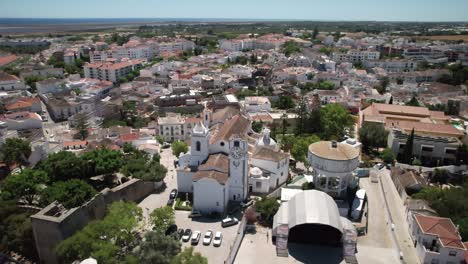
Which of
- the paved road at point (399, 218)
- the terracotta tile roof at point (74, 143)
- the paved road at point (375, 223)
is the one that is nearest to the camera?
the paved road at point (399, 218)

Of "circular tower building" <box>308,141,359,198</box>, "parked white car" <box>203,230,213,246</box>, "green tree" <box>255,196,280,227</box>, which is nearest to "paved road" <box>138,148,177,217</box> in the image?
"parked white car" <box>203,230,213,246</box>

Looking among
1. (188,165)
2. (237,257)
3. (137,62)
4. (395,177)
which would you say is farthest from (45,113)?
(395,177)

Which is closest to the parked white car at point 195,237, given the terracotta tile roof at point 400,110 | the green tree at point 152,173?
the green tree at point 152,173

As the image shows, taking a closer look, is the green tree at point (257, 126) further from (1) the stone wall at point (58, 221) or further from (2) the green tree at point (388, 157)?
(1) the stone wall at point (58, 221)

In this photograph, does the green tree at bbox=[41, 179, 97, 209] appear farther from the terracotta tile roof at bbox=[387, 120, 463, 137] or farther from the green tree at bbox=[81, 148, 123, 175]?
the terracotta tile roof at bbox=[387, 120, 463, 137]

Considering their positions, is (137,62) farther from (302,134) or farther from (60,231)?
(60,231)

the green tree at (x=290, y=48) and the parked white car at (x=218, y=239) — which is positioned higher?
the green tree at (x=290, y=48)

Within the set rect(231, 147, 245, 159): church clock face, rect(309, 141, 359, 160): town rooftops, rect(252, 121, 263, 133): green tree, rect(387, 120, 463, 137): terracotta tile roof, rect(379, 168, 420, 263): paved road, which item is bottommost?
rect(379, 168, 420, 263): paved road

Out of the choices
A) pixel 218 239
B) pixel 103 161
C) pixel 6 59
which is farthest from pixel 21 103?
pixel 6 59
